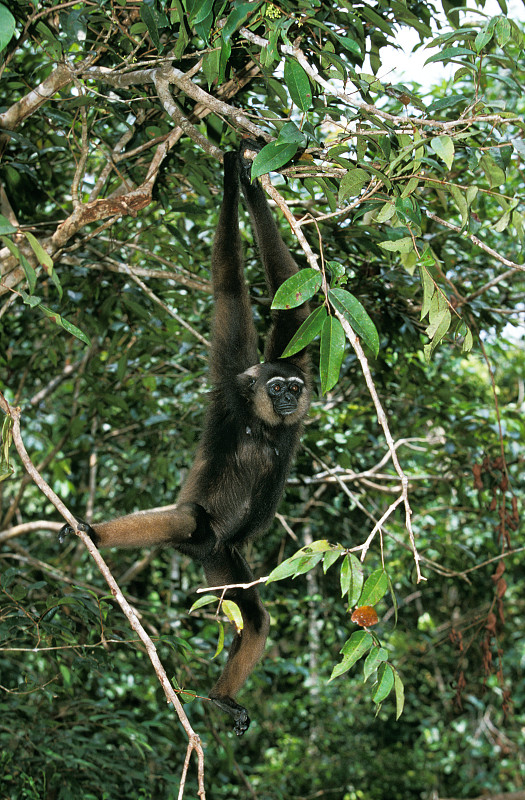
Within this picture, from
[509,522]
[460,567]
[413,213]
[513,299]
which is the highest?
[413,213]

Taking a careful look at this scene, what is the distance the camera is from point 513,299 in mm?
5637

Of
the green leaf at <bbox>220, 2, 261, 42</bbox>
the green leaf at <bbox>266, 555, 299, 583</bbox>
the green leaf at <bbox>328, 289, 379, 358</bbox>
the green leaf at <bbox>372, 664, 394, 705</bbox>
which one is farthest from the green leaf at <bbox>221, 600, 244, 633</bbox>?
the green leaf at <bbox>220, 2, 261, 42</bbox>

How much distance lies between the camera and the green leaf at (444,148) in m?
1.96

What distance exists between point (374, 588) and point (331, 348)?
67 centimetres

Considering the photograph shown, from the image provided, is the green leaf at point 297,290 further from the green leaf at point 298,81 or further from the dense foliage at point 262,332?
the green leaf at point 298,81

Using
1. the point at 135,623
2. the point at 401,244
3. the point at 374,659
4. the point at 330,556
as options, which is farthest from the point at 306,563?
the point at 401,244

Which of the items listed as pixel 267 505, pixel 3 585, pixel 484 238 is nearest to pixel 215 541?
pixel 267 505

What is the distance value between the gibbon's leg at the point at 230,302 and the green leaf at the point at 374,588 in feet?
7.02

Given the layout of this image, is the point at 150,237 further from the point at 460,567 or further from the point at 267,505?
the point at 460,567

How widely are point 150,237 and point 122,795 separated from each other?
3730 millimetres

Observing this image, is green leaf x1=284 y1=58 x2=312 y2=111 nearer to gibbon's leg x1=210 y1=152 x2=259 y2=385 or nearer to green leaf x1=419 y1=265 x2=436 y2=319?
green leaf x1=419 y1=265 x2=436 y2=319

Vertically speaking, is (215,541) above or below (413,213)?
below

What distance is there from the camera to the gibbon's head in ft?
12.1

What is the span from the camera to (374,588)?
1.85m
